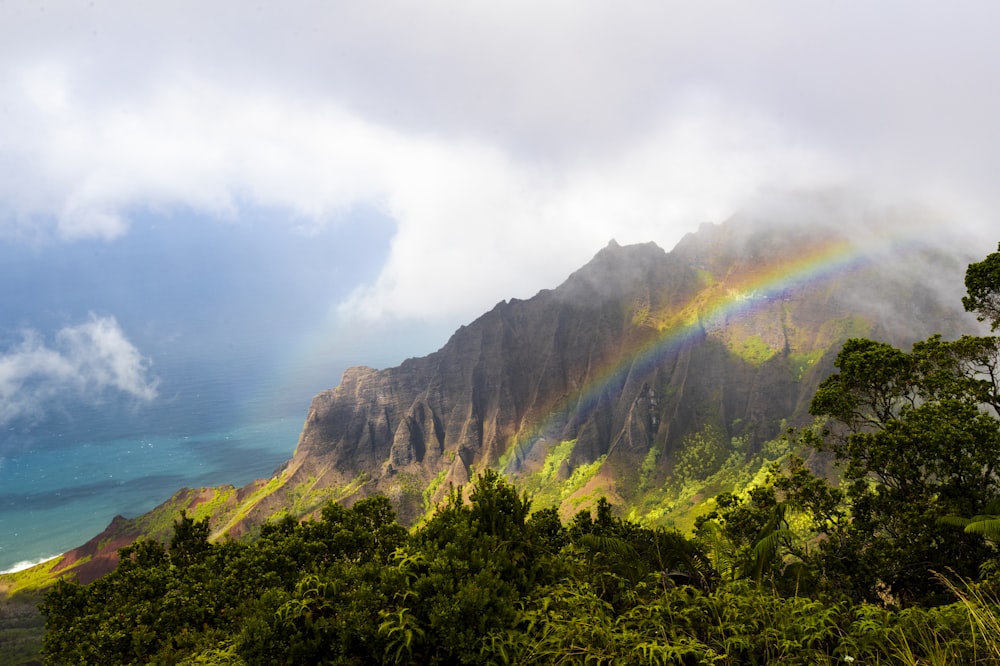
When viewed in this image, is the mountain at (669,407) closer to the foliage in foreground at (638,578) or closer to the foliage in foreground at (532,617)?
the foliage in foreground at (638,578)

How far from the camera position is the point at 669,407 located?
154 m

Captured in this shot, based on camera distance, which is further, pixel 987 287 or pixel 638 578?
pixel 987 287

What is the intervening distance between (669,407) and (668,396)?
25.4 ft

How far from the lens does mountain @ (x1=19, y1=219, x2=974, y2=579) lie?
5408 inches

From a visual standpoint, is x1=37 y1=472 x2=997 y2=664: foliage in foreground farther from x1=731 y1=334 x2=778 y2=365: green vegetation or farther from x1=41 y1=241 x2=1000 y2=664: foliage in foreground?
x1=731 y1=334 x2=778 y2=365: green vegetation

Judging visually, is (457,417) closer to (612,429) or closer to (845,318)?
(612,429)

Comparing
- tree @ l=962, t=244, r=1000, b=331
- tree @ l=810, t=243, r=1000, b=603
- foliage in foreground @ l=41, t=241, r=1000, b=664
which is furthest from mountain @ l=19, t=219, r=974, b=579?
tree @ l=962, t=244, r=1000, b=331

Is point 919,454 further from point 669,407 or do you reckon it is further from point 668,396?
point 668,396

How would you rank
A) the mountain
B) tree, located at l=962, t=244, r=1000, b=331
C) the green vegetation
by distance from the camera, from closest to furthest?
tree, located at l=962, t=244, r=1000, b=331 < the mountain < the green vegetation

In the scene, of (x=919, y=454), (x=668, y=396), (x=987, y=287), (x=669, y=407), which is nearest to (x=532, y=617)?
(x=919, y=454)

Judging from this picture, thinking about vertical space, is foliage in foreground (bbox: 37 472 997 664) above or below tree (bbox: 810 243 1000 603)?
above

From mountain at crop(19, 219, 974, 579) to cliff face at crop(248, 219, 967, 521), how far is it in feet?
1.70

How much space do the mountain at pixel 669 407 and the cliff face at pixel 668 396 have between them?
20.4 inches

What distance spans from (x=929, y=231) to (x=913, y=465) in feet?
632
